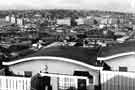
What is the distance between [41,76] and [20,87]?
2.28 ft

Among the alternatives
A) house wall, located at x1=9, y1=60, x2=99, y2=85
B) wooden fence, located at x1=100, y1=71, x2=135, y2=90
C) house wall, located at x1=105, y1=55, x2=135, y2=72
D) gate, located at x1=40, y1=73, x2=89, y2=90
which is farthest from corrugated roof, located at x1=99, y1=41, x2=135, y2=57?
gate, located at x1=40, y1=73, x2=89, y2=90

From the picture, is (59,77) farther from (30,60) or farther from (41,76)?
(30,60)

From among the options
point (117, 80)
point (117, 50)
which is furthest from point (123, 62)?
point (117, 80)

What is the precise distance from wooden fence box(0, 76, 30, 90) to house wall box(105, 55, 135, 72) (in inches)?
98.5

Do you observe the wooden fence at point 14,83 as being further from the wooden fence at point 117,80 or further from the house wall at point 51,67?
the wooden fence at point 117,80

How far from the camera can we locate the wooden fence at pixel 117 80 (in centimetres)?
516

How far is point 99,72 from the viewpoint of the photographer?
5660 mm

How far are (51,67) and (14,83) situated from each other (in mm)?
1326

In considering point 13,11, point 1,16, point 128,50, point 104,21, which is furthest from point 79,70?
point 13,11

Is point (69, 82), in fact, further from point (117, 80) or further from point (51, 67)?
point (117, 80)

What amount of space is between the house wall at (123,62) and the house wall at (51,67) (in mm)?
783

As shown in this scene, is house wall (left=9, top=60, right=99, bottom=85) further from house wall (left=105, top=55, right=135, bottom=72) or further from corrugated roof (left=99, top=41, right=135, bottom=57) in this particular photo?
corrugated roof (left=99, top=41, right=135, bottom=57)

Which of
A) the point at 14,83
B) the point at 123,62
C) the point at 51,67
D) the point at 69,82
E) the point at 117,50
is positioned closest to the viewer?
the point at 14,83

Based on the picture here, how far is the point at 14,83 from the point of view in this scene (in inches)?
201
